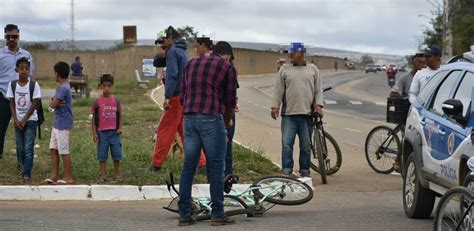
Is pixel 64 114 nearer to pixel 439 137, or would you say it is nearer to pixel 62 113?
pixel 62 113

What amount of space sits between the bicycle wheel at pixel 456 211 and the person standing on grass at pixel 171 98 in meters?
5.02

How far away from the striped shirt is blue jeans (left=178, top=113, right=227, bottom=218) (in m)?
0.09

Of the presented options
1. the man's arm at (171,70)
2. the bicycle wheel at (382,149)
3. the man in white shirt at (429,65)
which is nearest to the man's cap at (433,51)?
the man in white shirt at (429,65)

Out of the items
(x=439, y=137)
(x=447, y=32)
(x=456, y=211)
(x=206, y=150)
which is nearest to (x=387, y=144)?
(x=439, y=137)

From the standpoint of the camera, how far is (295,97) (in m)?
10.6

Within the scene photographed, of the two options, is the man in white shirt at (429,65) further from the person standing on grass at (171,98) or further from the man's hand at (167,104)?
the man's hand at (167,104)

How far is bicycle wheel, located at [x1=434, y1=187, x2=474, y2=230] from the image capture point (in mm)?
5461

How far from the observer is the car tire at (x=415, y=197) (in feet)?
25.9

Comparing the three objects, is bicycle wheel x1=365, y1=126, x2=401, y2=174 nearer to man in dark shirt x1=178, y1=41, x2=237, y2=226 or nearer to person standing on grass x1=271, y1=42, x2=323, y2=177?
person standing on grass x1=271, y1=42, x2=323, y2=177

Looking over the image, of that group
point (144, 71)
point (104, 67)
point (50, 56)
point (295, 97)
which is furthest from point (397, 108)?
point (50, 56)

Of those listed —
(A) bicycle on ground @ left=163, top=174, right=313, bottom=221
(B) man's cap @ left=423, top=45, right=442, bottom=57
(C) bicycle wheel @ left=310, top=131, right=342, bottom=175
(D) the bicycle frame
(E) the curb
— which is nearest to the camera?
(A) bicycle on ground @ left=163, top=174, right=313, bottom=221

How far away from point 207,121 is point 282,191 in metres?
1.62

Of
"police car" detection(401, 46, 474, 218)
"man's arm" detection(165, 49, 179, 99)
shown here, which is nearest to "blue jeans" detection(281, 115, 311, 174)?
"man's arm" detection(165, 49, 179, 99)

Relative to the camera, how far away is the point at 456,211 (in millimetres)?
5641
